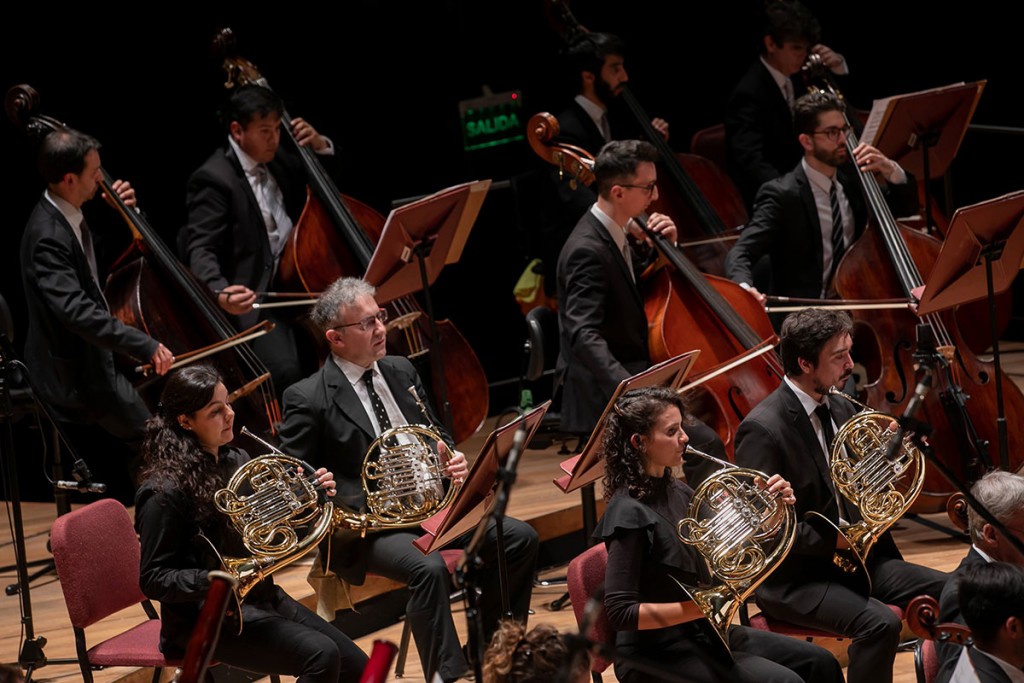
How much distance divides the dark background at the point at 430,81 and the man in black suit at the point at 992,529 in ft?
10.3

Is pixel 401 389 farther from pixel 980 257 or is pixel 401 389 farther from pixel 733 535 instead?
pixel 980 257

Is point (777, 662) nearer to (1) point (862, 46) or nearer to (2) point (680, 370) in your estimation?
(2) point (680, 370)

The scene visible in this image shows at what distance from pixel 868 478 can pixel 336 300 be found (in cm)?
175

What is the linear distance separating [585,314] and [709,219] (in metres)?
1.24

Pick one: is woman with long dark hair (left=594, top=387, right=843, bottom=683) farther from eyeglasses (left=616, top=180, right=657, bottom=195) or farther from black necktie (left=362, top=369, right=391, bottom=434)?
eyeglasses (left=616, top=180, right=657, bottom=195)

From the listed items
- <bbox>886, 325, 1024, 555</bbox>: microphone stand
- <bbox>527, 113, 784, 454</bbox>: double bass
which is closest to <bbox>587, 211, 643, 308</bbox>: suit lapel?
<bbox>527, 113, 784, 454</bbox>: double bass

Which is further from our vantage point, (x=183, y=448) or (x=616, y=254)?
(x=616, y=254)

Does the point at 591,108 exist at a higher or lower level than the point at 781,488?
higher

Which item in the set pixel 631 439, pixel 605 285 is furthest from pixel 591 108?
pixel 631 439

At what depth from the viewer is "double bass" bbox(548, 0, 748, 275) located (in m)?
5.75

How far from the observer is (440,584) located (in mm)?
4016

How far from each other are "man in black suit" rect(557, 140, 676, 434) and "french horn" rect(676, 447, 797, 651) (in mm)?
1335

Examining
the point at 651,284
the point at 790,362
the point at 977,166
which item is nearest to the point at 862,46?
the point at 977,166

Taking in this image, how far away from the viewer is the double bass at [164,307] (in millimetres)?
4801
